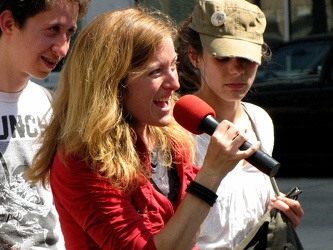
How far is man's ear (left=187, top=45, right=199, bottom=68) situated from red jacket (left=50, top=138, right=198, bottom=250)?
96 cm

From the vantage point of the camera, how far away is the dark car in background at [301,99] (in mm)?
11781

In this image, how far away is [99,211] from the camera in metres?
2.62

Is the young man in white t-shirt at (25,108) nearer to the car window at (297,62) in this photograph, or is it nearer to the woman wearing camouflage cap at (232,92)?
the woman wearing camouflage cap at (232,92)

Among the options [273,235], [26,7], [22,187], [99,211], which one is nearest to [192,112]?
[99,211]

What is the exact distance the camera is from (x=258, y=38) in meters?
3.53

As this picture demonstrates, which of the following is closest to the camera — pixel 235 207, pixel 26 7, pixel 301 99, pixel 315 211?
pixel 235 207

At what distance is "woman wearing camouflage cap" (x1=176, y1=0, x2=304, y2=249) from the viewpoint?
324 cm

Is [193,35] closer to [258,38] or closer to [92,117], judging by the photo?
[258,38]

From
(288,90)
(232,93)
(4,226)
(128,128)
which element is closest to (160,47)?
(128,128)

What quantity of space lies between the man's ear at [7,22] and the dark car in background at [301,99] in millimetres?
8196

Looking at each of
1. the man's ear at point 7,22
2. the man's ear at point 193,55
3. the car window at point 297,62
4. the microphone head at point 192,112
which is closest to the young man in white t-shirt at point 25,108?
the man's ear at point 7,22

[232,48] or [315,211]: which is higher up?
[232,48]

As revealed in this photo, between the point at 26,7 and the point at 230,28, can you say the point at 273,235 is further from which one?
the point at 26,7

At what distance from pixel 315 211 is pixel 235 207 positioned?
6777 millimetres
